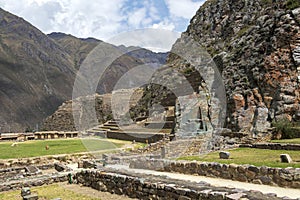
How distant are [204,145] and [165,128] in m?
11.5

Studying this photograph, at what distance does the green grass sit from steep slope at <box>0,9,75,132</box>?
275ft

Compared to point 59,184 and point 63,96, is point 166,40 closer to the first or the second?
point 59,184

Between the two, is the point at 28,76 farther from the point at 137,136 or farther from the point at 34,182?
the point at 34,182

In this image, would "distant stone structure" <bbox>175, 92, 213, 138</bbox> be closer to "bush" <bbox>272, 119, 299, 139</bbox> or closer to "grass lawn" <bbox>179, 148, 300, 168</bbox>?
"bush" <bbox>272, 119, 299, 139</bbox>

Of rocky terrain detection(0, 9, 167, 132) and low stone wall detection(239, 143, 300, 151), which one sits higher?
rocky terrain detection(0, 9, 167, 132)

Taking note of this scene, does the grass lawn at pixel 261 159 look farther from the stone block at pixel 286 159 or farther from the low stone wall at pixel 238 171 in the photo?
the low stone wall at pixel 238 171

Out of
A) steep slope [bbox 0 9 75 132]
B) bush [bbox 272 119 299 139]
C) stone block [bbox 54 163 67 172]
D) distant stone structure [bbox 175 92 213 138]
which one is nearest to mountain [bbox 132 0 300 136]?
bush [bbox 272 119 299 139]

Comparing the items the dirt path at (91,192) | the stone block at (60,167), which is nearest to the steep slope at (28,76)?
the stone block at (60,167)

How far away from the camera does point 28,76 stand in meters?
134

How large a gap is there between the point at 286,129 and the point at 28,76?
128m

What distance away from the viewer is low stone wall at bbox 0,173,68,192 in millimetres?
13988

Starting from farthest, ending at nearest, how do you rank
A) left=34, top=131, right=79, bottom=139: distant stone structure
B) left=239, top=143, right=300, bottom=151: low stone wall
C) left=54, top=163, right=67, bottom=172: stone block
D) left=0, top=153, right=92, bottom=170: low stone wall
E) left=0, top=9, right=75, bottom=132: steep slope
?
left=0, top=9, right=75, bottom=132: steep slope, left=34, top=131, right=79, bottom=139: distant stone structure, left=0, top=153, right=92, bottom=170: low stone wall, left=54, top=163, right=67, bottom=172: stone block, left=239, top=143, right=300, bottom=151: low stone wall

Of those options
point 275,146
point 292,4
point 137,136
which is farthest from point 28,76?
point 275,146

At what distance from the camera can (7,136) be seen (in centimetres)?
4375
